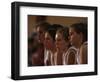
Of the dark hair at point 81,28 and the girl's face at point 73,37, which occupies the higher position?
the dark hair at point 81,28

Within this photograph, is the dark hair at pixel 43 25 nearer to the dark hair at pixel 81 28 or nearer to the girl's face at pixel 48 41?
the girl's face at pixel 48 41

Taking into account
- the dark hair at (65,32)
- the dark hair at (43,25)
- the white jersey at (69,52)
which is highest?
the dark hair at (43,25)

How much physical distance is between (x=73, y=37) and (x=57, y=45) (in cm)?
9

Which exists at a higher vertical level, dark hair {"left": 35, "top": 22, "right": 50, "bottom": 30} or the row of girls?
dark hair {"left": 35, "top": 22, "right": 50, "bottom": 30}

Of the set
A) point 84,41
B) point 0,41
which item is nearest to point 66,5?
point 84,41

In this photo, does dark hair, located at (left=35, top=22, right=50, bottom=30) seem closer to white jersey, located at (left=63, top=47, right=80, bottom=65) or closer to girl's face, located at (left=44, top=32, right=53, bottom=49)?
girl's face, located at (left=44, top=32, right=53, bottom=49)

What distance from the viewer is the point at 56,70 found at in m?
1.22

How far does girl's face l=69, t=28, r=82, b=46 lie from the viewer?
4.13 feet

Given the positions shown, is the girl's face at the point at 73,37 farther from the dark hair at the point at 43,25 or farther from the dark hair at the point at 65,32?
the dark hair at the point at 43,25

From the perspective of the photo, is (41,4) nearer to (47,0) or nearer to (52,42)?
(47,0)

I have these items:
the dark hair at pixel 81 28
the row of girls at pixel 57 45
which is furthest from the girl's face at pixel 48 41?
the dark hair at pixel 81 28

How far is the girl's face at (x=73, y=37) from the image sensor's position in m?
1.26

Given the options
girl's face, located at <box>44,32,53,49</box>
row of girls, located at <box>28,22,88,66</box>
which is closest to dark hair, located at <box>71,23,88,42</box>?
row of girls, located at <box>28,22,88,66</box>

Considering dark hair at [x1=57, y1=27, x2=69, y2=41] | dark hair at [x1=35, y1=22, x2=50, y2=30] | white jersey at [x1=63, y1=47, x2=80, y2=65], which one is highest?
dark hair at [x1=35, y1=22, x2=50, y2=30]
